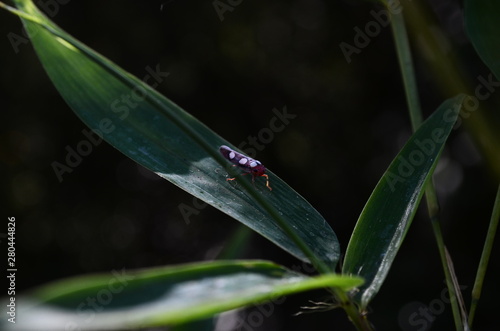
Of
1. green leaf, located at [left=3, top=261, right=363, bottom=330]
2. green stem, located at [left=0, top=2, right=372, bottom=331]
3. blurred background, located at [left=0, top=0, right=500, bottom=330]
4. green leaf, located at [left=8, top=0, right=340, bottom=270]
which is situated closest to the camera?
green leaf, located at [left=3, top=261, right=363, bottom=330]

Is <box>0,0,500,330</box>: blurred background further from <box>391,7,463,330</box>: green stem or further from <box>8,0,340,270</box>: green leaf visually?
<box>8,0,340,270</box>: green leaf

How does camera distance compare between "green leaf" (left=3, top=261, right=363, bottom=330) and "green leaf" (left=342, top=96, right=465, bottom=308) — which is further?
"green leaf" (left=342, top=96, right=465, bottom=308)

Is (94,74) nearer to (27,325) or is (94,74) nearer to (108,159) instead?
(27,325)

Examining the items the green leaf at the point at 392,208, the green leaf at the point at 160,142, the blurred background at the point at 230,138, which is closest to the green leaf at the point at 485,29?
the green leaf at the point at 392,208

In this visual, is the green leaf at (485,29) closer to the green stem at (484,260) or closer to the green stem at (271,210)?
the green stem at (484,260)

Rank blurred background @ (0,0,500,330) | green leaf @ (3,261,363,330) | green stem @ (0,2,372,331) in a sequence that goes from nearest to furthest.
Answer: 1. green leaf @ (3,261,363,330)
2. green stem @ (0,2,372,331)
3. blurred background @ (0,0,500,330)

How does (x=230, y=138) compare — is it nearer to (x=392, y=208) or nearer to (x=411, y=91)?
(x=411, y=91)

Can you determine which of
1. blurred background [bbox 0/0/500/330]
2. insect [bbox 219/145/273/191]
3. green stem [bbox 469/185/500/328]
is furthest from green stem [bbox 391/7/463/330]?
blurred background [bbox 0/0/500/330]
